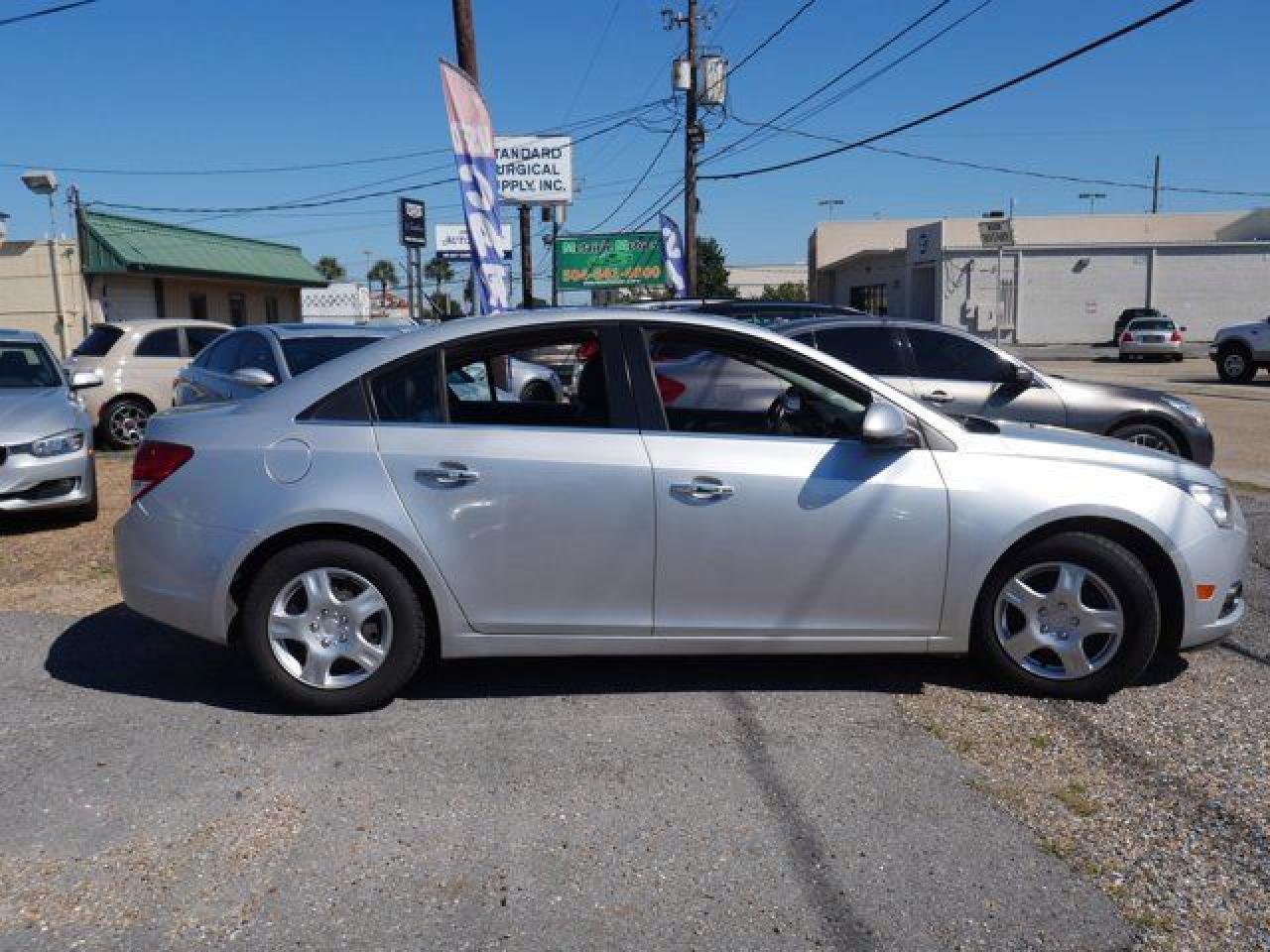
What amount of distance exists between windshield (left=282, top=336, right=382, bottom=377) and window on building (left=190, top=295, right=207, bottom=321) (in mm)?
26205

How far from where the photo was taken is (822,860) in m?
3.42

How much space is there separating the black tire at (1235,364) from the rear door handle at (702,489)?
23.1 metres

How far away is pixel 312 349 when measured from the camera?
9.74 metres

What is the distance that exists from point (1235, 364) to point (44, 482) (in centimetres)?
2386

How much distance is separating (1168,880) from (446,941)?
2.16m

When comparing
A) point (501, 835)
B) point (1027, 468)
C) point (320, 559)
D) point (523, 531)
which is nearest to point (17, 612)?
point (320, 559)

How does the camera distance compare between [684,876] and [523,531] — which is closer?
[684,876]

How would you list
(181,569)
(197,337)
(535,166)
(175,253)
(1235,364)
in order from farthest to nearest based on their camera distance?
(175,253) < (535,166) < (1235,364) < (197,337) < (181,569)

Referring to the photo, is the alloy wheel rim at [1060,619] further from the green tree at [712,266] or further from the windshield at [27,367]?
the green tree at [712,266]

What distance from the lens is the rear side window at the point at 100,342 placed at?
536 inches

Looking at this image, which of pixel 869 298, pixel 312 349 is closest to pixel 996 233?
pixel 869 298

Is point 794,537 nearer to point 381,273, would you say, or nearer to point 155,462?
point 155,462

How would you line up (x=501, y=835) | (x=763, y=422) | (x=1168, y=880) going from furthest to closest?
→ (x=763, y=422), (x=501, y=835), (x=1168, y=880)

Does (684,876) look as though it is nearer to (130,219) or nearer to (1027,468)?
(1027,468)
